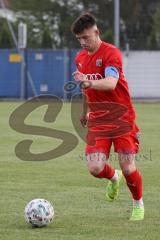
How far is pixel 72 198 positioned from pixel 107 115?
1.81 meters

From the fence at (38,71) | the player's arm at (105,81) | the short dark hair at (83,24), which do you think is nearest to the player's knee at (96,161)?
the player's arm at (105,81)

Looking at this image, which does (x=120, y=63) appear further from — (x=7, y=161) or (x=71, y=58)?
(x=71, y=58)

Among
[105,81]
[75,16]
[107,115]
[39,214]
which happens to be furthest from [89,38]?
[75,16]

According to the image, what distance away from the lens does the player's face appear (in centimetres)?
870

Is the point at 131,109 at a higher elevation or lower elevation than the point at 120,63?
lower

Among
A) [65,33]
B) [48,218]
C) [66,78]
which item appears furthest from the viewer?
[65,33]

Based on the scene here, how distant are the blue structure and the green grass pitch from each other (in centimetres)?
2367

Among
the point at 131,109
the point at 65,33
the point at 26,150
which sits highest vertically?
the point at 131,109

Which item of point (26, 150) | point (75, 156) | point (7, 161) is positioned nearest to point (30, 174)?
point (7, 161)

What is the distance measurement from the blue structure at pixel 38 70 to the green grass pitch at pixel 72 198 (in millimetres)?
23671

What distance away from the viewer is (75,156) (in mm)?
16078

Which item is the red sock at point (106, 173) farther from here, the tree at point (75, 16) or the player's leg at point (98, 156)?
the tree at point (75, 16)

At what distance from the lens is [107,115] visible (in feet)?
30.5

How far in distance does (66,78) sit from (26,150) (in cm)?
2460
